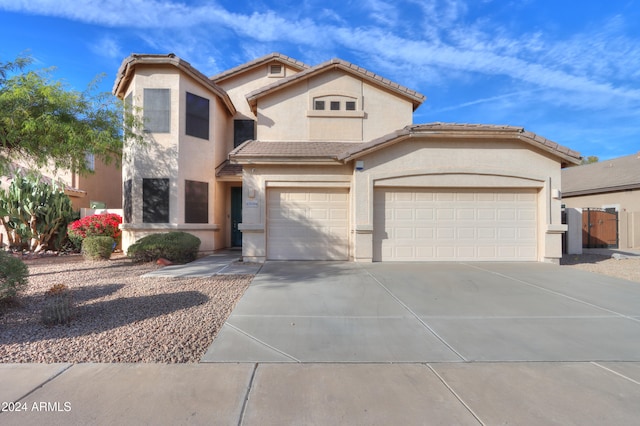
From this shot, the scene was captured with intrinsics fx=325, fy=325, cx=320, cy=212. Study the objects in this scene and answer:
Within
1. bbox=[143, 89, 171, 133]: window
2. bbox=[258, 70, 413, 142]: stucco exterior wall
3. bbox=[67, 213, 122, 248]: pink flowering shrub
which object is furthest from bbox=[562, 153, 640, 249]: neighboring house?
bbox=[67, 213, 122, 248]: pink flowering shrub

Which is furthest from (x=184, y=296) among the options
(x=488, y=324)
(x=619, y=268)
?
(x=619, y=268)

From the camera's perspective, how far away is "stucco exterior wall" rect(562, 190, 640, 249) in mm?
16875

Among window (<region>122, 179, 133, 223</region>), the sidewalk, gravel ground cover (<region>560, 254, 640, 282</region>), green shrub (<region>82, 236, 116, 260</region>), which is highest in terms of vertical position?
window (<region>122, 179, 133, 223</region>)

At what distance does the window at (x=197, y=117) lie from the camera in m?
12.4

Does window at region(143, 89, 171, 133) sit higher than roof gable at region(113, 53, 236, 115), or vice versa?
roof gable at region(113, 53, 236, 115)

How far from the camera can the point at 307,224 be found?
10539 mm

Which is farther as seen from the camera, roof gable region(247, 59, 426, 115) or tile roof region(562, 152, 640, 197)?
tile roof region(562, 152, 640, 197)

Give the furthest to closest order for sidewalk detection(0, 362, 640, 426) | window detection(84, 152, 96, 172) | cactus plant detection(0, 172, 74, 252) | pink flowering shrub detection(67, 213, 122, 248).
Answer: cactus plant detection(0, 172, 74, 252) < pink flowering shrub detection(67, 213, 122, 248) < window detection(84, 152, 96, 172) < sidewalk detection(0, 362, 640, 426)

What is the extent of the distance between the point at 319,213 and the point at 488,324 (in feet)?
21.3

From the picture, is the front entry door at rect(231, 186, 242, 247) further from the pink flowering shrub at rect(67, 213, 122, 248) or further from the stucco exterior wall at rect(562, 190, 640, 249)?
the stucco exterior wall at rect(562, 190, 640, 249)

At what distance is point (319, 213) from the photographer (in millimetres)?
10625

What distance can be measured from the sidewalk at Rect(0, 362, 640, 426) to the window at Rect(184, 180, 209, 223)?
29.8 ft

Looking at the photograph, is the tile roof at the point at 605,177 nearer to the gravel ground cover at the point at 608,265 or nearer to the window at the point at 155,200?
the gravel ground cover at the point at 608,265

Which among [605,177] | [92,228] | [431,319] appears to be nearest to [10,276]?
[431,319]
